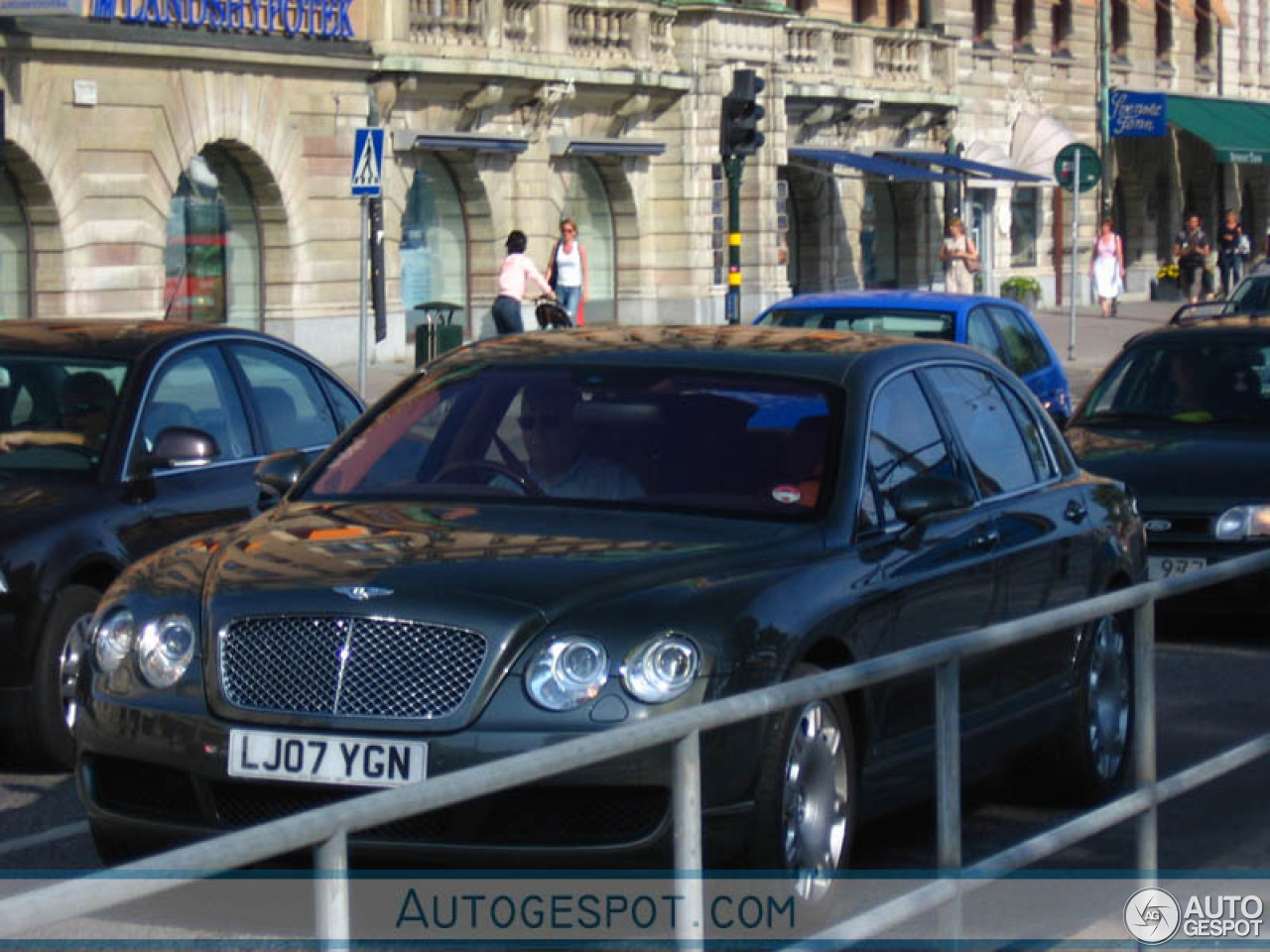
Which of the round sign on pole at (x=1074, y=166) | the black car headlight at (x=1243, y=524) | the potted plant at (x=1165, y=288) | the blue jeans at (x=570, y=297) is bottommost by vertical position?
the black car headlight at (x=1243, y=524)

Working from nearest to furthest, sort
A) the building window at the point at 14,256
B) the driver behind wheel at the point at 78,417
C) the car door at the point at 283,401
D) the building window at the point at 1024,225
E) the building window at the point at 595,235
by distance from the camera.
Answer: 1. the driver behind wheel at the point at 78,417
2. the car door at the point at 283,401
3. the building window at the point at 14,256
4. the building window at the point at 595,235
5. the building window at the point at 1024,225

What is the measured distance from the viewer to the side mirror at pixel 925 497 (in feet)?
21.7

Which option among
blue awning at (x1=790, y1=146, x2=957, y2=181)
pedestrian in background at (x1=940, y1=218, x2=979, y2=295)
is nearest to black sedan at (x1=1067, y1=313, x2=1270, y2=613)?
pedestrian in background at (x1=940, y1=218, x2=979, y2=295)

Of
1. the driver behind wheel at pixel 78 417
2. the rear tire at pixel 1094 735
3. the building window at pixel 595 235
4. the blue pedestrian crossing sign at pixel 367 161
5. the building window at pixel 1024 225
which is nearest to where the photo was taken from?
the rear tire at pixel 1094 735

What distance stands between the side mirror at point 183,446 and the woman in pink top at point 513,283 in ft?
60.6

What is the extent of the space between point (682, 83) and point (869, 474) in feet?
107

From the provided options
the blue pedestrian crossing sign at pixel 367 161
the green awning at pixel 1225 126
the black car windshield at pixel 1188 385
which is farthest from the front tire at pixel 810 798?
the green awning at pixel 1225 126

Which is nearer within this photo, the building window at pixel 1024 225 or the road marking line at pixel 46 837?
the road marking line at pixel 46 837

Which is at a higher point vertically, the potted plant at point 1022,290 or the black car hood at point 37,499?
the potted plant at point 1022,290

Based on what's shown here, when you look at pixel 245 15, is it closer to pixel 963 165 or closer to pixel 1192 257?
pixel 963 165

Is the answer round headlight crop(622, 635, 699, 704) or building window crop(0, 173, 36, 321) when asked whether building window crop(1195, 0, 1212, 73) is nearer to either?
building window crop(0, 173, 36, 321)

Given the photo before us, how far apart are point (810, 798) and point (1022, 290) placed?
4149 centimetres

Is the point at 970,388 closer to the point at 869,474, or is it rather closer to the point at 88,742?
the point at 869,474

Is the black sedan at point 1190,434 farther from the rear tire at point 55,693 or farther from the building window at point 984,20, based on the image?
the building window at point 984,20
